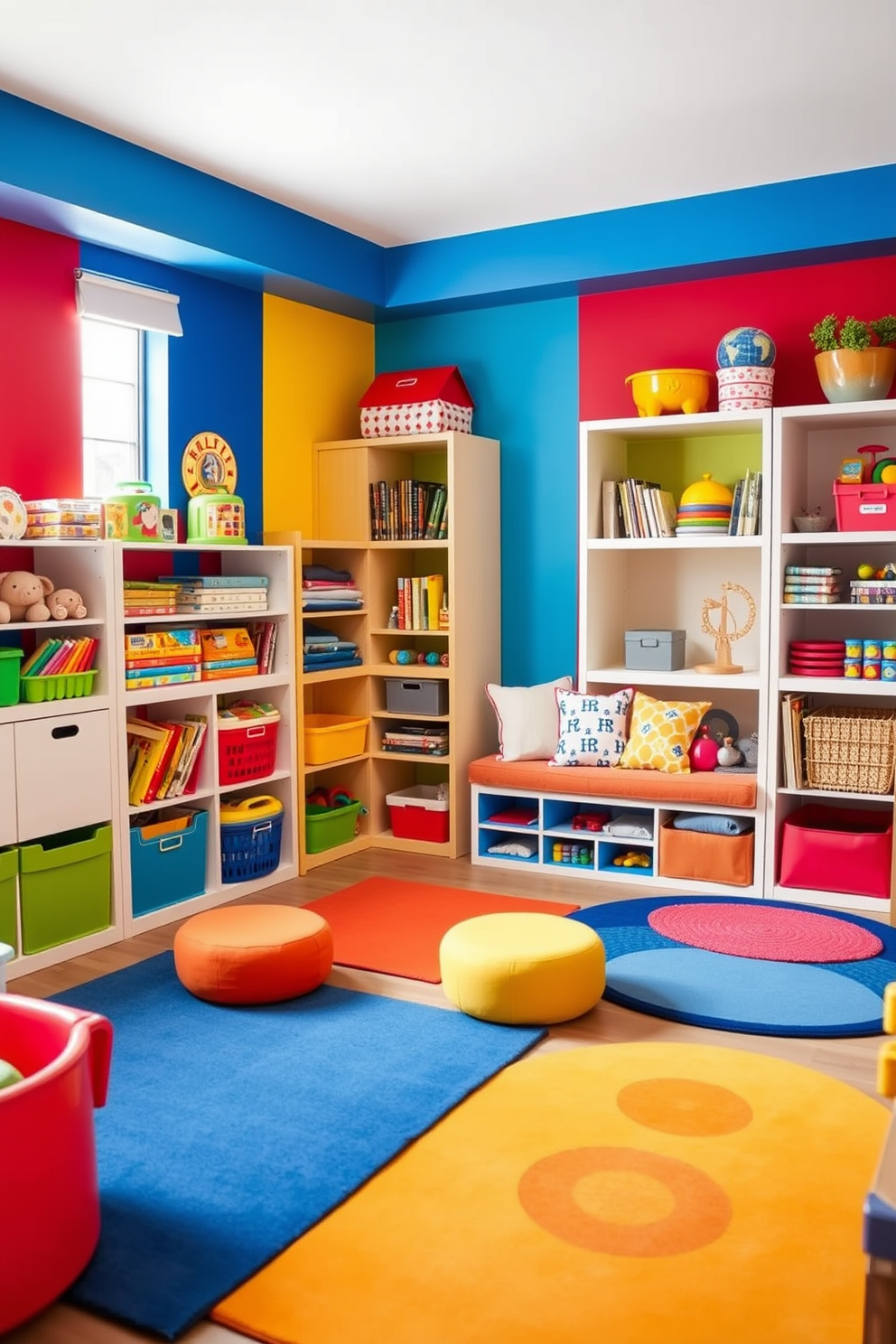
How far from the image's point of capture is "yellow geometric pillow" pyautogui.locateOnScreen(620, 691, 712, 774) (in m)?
4.94

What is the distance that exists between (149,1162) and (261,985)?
90 cm

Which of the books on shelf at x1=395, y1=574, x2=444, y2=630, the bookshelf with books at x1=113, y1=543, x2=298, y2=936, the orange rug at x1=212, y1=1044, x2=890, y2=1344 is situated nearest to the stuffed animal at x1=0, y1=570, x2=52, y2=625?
the bookshelf with books at x1=113, y1=543, x2=298, y2=936

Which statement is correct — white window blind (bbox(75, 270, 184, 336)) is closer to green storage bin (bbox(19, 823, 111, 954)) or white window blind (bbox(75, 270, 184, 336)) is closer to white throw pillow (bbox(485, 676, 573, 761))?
green storage bin (bbox(19, 823, 111, 954))

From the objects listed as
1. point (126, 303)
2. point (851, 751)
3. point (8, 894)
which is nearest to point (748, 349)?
point (851, 751)

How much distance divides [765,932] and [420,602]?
2.19 meters

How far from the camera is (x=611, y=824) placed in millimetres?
5043

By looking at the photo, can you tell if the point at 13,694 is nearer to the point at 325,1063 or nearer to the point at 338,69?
the point at 325,1063

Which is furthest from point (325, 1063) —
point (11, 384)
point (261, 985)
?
point (11, 384)

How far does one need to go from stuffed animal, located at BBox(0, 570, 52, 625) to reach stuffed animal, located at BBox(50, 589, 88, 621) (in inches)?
1.3

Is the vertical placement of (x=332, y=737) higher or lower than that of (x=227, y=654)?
lower

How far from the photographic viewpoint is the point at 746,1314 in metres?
2.10

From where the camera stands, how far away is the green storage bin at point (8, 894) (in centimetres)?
383

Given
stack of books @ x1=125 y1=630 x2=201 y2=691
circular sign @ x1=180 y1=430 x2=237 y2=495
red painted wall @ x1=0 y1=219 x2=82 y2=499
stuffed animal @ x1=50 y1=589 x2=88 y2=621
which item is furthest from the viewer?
circular sign @ x1=180 y1=430 x2=237 y2=495

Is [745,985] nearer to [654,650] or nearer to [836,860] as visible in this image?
[836,860]
